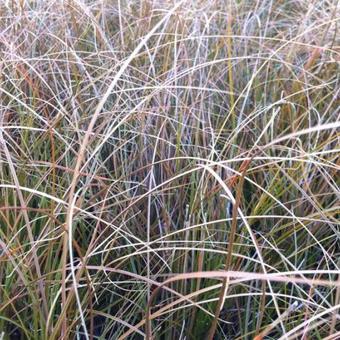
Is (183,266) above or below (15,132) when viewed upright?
below

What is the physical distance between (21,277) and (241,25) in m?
1.00

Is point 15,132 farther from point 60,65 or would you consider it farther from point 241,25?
point 241,25

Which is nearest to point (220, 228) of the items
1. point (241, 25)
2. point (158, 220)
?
point (158, 220)

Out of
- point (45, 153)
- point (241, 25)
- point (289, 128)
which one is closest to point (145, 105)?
point (45, 153)

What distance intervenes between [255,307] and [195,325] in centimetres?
9

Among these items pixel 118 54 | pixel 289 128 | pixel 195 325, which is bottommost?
pixel 195 325

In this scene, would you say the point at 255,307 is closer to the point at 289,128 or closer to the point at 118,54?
the point at 289,128

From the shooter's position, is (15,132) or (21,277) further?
(15,132)

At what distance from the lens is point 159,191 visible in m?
0.92

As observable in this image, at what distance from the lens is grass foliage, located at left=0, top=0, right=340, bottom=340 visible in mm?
811

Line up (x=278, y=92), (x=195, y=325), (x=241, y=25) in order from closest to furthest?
(x=195, y=325)
(x=278, y=92)
(x=241, y=25)

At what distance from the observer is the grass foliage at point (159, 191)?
811 mm

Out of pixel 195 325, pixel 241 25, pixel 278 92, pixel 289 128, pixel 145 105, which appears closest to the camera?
pixel 195 325

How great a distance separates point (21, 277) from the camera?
2.59 ft
